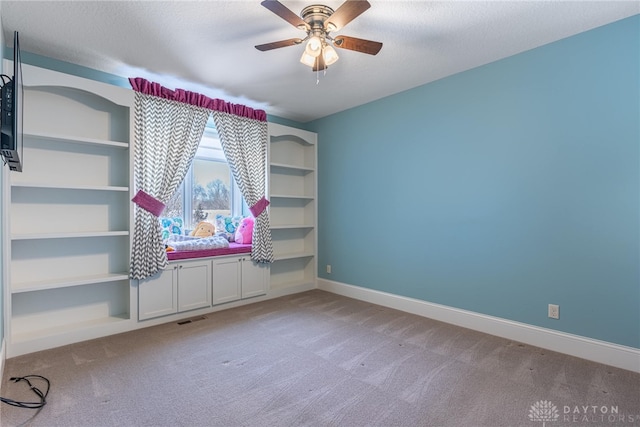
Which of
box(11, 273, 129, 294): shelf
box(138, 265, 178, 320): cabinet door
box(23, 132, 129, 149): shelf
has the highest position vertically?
box(23, 132, 129, 149): shelf

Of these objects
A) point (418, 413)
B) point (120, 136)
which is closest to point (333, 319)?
point (418, 413)

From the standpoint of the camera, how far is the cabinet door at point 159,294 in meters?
3.09

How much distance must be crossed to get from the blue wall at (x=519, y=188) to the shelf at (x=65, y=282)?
2747 mm

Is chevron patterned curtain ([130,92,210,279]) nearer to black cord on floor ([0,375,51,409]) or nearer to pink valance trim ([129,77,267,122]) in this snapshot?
pink valance trim ([129,77,267,122])

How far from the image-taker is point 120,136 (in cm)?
320

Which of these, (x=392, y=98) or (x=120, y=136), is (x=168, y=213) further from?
(x=392, y=98)

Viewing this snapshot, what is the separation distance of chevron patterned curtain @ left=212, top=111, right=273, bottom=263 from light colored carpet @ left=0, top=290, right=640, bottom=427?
118 cm

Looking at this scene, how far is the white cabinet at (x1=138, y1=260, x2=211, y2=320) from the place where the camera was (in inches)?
123

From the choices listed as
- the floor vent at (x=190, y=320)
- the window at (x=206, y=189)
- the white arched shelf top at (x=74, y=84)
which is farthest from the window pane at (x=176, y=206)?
the floor vent at (x=190, y=320)

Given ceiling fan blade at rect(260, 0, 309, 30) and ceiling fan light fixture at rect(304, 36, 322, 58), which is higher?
ceiling fan blade at rect(260, 0, 309, 30)

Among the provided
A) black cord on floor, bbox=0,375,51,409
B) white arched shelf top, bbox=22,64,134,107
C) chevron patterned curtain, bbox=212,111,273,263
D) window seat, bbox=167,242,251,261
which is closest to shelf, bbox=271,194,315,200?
chevron patterned curtain, bbox=212,111,273,263

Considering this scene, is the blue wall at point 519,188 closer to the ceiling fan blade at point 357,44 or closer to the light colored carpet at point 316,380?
the light colored carpet at point 316,380

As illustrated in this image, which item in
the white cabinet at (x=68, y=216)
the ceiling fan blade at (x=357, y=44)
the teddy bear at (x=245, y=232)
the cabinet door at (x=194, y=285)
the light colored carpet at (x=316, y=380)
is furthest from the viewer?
the teddy bear at (x=245, y=232)

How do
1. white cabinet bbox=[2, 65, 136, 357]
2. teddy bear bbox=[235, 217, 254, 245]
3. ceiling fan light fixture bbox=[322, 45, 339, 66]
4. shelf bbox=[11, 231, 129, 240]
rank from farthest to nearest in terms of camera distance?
1. teddy bear bbox=[235, 217, 254, 245]
2. white cabinet bbox=[2, 65, 136, 357]
3. shelf bbox=[11, 231, 129, 240]
4. ceiling fan light fixture bbox=[322, 45, 339, 66]
